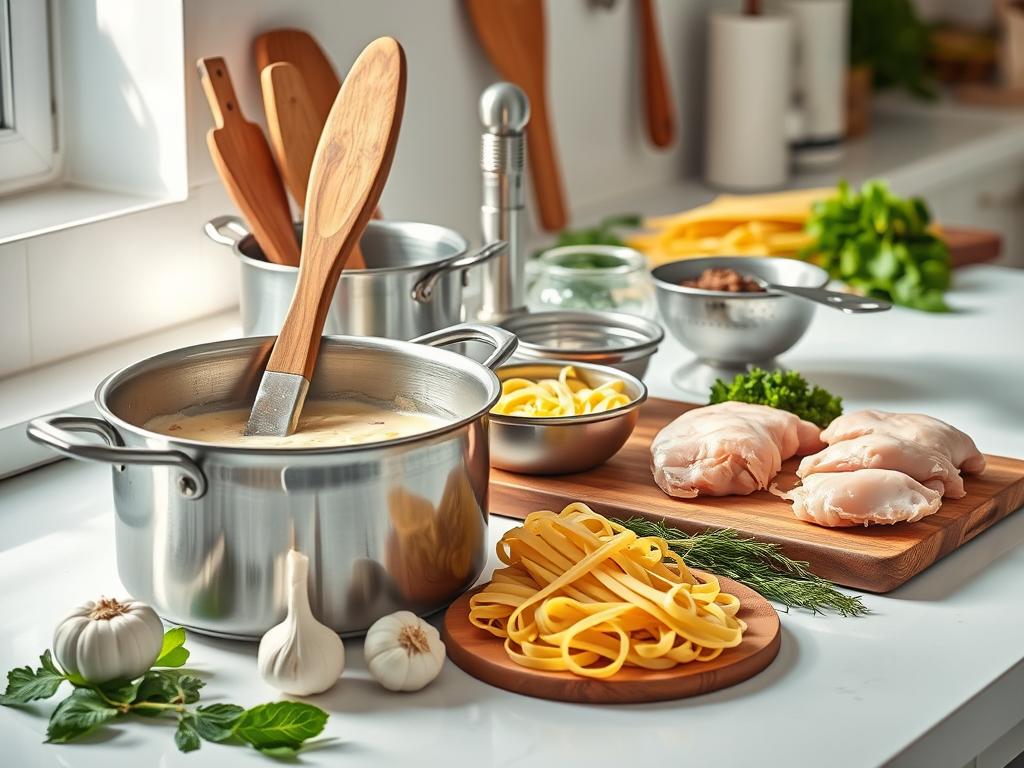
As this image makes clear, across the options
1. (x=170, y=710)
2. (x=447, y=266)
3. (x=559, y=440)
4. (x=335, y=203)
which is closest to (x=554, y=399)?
(x=559, y=440)

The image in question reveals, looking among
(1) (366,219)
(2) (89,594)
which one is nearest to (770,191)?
(1) (366,219)

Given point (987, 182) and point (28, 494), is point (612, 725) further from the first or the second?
point (987, 182)

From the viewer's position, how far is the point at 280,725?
0.85 metres

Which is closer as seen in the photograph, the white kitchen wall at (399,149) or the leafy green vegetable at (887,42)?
the white kitchen wall at (399,149)

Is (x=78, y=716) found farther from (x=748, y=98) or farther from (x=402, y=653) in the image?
(x=748, y=98)

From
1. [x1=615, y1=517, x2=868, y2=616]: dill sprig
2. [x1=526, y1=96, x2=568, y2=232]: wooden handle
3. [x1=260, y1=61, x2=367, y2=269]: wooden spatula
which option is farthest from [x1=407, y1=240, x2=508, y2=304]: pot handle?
[x1=526, y1=96, x2=568, y2=232]: wooden handle

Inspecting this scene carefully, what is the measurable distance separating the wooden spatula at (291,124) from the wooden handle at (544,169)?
2.15 feet

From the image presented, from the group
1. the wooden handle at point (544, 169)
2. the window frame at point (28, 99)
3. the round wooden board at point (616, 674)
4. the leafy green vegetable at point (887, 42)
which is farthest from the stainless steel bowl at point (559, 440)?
the leafy green vegetable at point (887, 42)

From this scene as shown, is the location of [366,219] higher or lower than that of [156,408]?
higher

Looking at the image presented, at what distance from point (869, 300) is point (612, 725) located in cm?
64

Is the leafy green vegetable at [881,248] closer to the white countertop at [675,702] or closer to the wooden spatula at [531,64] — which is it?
the wooden spatula at [531,64]

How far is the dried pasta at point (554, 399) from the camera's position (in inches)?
49.1

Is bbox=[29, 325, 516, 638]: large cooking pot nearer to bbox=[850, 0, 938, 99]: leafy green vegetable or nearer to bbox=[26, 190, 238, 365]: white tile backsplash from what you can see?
bbox=[26, 190, 238, 365]: white tile backsplash

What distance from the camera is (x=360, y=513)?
921 mm
